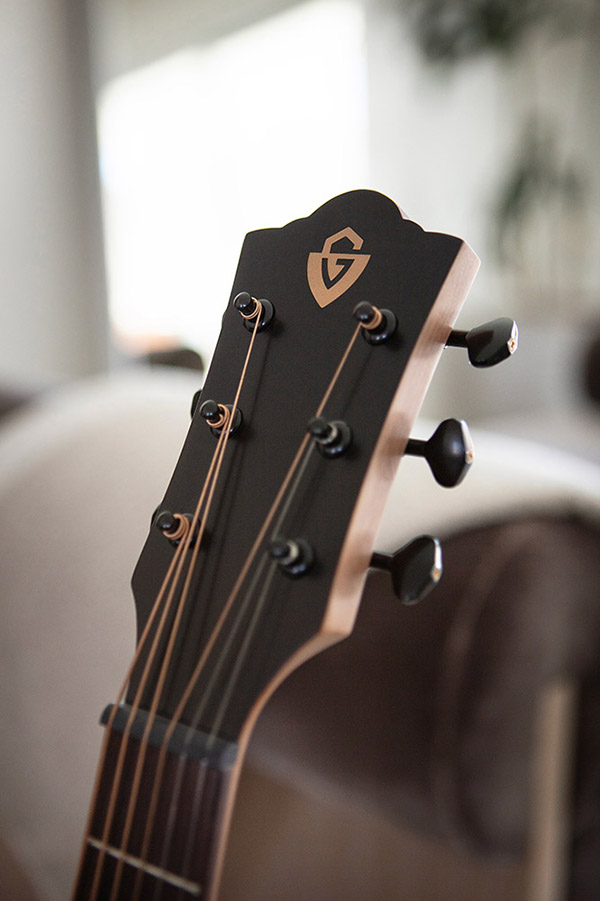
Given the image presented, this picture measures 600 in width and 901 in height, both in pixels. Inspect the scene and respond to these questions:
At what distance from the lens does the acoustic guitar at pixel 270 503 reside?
0.21 meters

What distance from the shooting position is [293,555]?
0.21m

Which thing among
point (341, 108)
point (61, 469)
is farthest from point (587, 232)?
point (61, 469)

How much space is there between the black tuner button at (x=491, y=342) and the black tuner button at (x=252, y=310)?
6 cm

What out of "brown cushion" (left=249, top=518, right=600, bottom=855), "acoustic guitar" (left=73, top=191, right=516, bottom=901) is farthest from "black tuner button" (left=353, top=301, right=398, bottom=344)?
"brown cushion" (left=249, top=518, right=600, bottom=855)

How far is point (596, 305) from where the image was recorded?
10.2 ft

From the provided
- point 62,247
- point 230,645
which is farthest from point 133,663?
point 62,247

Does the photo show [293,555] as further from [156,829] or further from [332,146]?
[332,146]

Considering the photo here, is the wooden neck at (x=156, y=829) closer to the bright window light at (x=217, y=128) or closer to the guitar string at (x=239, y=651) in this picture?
the guitar string at (x=239, y=651)

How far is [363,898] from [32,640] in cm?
35

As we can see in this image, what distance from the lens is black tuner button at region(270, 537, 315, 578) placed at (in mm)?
212

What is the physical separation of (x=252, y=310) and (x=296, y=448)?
4 cm

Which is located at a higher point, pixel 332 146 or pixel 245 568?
pixel 332 146

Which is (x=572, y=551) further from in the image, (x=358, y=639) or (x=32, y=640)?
(x=32, y=640)

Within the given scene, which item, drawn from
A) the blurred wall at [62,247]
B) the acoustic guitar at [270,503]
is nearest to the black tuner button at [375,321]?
the acoustic guitar at [270,503]
